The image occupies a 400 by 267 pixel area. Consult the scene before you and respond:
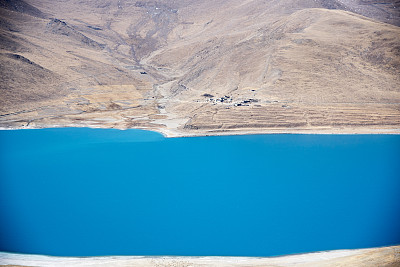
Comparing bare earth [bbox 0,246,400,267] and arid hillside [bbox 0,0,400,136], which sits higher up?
arid hillside [bbox 0,0,400,136]

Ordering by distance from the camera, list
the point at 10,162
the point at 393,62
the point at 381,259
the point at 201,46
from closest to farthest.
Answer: the point at 381,259 → the point at 10,162 → the point at 393,62 → the point at 201,46

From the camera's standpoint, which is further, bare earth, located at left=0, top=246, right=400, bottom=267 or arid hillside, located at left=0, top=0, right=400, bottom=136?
arid hillside, located at left=0, top=0, right=400, bottom=136

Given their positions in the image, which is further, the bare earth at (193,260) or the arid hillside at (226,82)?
the arid hillside at (226,82)

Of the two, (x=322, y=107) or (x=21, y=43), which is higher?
→ (x=21, y=43)

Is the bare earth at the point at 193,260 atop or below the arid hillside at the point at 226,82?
below

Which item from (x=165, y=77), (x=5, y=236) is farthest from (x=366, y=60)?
(x=5, y=236)

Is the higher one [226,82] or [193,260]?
[226,82]

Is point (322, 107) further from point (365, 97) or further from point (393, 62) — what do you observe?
point (393, 62)

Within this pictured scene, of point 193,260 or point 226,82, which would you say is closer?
point 193,260
